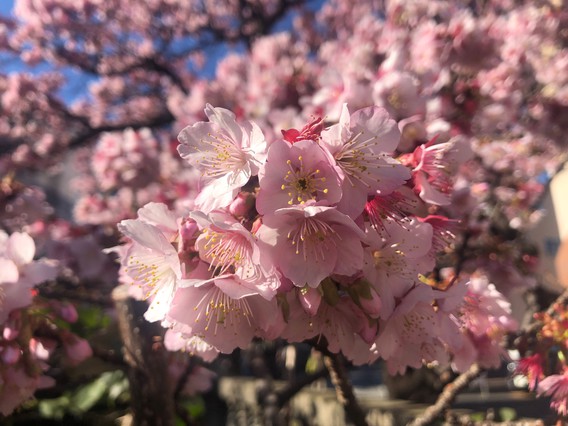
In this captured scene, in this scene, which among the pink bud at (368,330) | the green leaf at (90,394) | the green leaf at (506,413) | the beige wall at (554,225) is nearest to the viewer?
the pink bud at (368,330)

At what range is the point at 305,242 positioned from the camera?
2.81 ft

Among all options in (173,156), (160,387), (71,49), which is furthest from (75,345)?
(71,49)

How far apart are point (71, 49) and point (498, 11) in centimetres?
611

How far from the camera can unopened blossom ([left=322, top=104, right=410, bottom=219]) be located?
86cm

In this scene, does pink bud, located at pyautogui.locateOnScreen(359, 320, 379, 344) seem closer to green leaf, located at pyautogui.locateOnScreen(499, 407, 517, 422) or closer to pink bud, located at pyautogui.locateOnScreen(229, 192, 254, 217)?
pink bud, located at pyautogui.locateOnScreen(229, 192, 254, 217)

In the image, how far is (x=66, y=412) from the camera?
3.01 metres

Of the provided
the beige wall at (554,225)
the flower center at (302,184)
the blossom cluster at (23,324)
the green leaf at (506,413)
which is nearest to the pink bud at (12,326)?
the blossom cluster at (23,324)

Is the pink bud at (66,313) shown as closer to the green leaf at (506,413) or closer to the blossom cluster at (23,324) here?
the blossom cluster at (23,324)

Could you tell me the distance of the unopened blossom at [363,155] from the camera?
2.82 ft

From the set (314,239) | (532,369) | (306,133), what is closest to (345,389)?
(532,369)

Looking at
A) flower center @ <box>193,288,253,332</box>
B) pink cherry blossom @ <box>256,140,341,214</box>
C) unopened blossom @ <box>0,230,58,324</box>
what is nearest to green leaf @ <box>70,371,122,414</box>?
unopened blossom @ <box>0,230,58,324</box>

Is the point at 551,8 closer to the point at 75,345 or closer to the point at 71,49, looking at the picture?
the point at 75,345

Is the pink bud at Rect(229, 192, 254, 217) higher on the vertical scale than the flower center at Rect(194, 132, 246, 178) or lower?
lower

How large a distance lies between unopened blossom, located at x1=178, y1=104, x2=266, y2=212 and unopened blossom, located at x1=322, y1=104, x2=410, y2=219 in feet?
0.47
